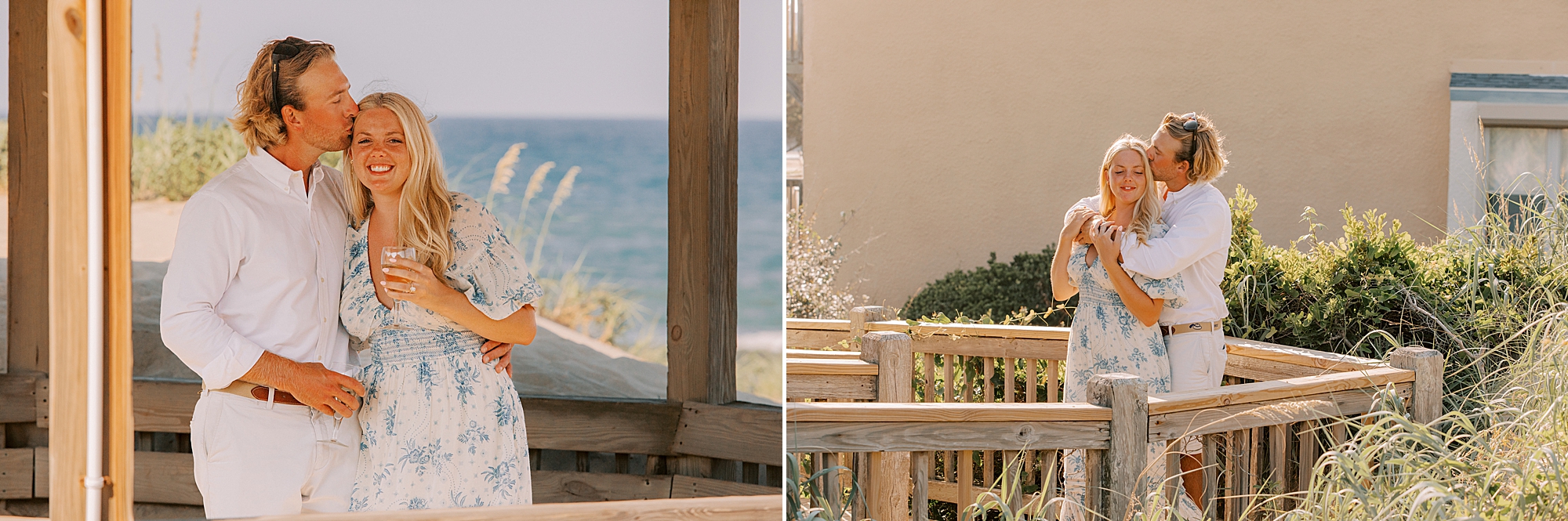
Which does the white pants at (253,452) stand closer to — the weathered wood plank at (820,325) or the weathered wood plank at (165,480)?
the weathered wood plank at (165,480)

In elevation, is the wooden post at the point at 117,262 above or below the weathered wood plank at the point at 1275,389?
above

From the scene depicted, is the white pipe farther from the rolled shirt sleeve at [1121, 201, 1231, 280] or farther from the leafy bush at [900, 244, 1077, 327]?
the leafy bush at [900, 244, 1077, 327]

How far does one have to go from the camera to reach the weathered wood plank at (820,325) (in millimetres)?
4633

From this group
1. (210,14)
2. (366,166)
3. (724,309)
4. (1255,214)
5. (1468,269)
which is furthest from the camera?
(1255,214)

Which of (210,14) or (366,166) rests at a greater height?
(210,14)

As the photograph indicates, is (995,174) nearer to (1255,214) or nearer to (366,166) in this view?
(1255,214)

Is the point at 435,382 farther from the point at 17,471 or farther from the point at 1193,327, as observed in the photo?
the point at 1193,327

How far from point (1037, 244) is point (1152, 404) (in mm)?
4785

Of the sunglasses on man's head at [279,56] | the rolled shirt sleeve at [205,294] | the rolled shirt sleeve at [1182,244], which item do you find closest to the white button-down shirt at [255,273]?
the rolled shirt sleeve at [205,294]

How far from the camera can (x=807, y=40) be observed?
24.6ft

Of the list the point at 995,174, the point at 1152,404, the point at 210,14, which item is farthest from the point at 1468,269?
the point at 210,14

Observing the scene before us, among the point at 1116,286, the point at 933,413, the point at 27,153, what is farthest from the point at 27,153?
the point at 1116,286

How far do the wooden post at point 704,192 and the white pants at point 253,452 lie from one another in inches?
37.7

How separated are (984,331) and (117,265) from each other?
2.99 meters
